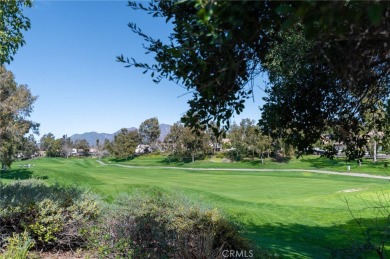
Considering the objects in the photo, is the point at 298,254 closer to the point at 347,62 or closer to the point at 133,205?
the point at 133,205

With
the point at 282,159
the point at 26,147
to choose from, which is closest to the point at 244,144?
the point at 282,159

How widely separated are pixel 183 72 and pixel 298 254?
7.82 meters

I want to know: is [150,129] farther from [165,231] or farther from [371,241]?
[165,231]

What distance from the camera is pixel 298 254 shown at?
356 inches

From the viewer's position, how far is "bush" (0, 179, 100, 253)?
7020 millimetres

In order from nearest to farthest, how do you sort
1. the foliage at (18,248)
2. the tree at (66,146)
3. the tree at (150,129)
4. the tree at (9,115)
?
the foliage at (18,248) → the tree at (9,115) → the tree at (150,129) → the tree at (66,146)

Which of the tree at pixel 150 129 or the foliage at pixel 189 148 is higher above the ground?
the tree at pixel 150 129

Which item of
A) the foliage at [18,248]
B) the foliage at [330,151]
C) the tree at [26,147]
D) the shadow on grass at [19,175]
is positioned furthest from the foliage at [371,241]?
the tree at [26,147]

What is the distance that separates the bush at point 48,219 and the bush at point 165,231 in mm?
614

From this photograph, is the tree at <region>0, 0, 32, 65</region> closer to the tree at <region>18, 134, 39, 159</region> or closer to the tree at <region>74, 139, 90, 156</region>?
the tree at <region>18, 134, 39, 159</region>

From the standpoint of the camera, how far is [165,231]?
21.0 ft

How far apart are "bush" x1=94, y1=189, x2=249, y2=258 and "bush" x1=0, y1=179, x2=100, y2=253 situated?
0.61m

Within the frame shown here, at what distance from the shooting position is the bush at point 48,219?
702cm

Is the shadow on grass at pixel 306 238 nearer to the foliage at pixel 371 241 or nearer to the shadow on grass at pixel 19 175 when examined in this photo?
the foliage at pixel 371 241
